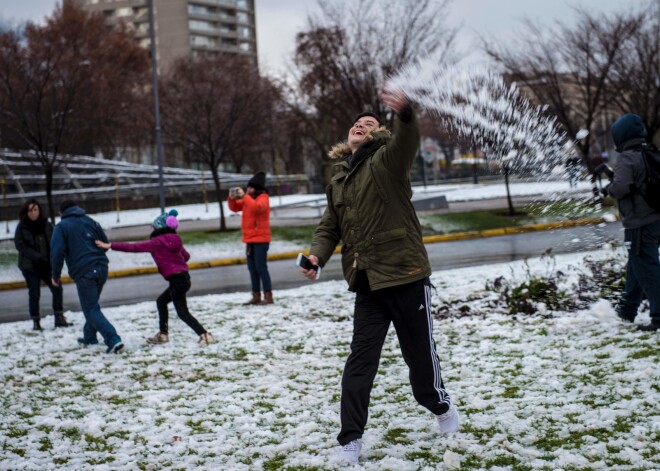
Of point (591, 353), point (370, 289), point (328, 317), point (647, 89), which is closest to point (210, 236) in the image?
point (647, 89)

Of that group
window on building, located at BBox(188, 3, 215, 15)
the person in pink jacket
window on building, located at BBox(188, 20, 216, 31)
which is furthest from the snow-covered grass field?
window on building, located at BBox(188, 3, 215, 15)

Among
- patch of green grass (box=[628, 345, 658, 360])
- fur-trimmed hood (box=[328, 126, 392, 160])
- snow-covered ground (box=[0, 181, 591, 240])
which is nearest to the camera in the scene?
fur-trimmed hood (box=[328, 126, 392, 160])

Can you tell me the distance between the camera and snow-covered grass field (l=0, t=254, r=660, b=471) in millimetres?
4906

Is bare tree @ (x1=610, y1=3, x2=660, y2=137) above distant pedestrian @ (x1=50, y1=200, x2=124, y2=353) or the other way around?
above

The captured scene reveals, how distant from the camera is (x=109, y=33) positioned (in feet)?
198

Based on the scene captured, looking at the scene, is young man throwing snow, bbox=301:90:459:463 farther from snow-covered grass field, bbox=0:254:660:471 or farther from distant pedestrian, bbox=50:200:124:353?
distant pedestrian, bbox=50:200:124:353

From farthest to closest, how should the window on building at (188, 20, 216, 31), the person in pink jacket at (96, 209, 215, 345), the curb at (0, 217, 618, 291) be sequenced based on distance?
the window on building at (188, 20, 216, 31)
the curb at (0, 217, 618, 291)
the person in pink jacket at (96, 209, 215, 345)

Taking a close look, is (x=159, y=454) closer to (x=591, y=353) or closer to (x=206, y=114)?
(x=591, y=353)

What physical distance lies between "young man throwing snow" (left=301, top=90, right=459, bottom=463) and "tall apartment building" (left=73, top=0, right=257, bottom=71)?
108387 mm

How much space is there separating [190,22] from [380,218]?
117 metres

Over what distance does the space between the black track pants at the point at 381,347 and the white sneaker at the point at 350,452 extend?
33 mm

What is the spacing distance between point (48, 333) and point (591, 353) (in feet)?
22.8

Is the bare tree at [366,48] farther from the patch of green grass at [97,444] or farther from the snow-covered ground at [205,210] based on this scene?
the patch of green grass at [97,444]

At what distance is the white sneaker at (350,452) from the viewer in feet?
15.7
